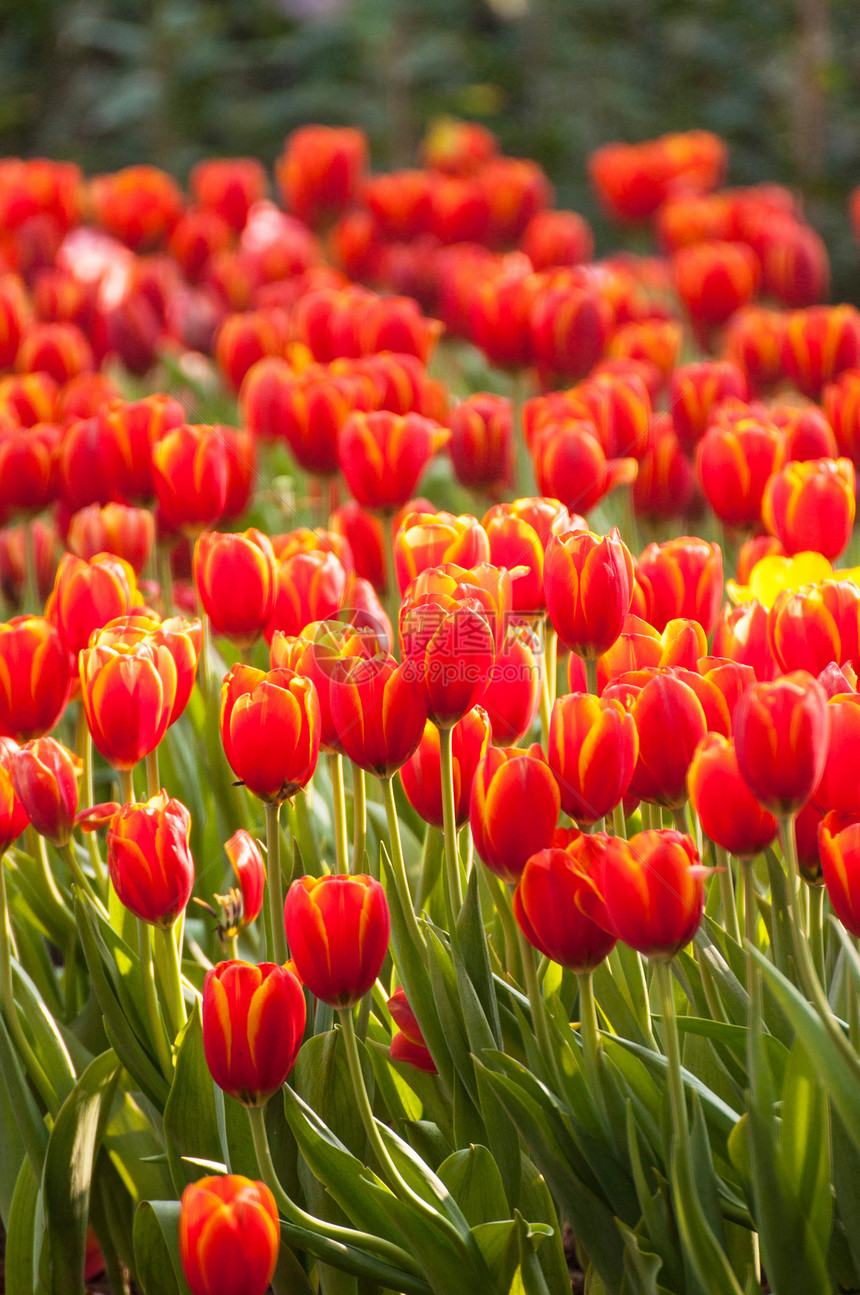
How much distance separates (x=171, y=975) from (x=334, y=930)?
7.5 inches

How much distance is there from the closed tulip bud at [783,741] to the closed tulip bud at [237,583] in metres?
0.50

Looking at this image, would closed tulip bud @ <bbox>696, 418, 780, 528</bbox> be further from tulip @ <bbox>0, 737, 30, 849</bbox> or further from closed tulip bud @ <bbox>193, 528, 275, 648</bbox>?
tulip @ <bbox>0, 737, 30, 849</bbox>

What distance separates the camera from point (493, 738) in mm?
1036

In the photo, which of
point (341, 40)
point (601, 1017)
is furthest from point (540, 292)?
point (341, 40)

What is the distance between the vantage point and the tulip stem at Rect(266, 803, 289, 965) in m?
0.93

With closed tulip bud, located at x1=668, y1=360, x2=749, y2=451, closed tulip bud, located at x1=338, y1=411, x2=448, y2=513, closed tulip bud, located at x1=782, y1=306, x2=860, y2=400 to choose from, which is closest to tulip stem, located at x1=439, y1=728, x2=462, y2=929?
closed tulip bud, located at x1=338, y1=411, x2=448, y2=513

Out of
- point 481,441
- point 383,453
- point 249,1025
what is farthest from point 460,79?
point 249,1025

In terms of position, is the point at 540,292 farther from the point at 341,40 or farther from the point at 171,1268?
the point at 341,40

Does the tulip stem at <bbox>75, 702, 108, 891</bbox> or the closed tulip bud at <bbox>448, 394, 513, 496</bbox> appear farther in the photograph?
the closed tulip bud at <bbox>448, 394, 513, 496</bbox>

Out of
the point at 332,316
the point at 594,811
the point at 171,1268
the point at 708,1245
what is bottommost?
the point at 171,1268

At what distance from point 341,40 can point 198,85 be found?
0.69 meters

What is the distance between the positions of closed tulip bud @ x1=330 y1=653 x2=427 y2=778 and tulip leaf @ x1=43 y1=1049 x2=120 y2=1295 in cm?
28

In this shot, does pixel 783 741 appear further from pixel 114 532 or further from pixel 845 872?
pixel 114 532

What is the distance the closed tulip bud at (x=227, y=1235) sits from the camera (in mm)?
693
